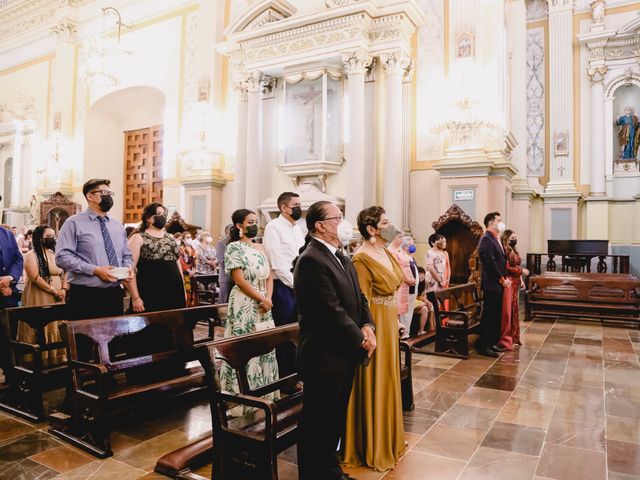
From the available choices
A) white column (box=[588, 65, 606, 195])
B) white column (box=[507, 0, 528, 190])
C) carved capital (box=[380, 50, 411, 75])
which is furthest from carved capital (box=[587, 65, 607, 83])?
carved capital (box=[380, 50, 411, 75])

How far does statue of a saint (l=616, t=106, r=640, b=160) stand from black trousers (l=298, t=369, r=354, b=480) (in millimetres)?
13060

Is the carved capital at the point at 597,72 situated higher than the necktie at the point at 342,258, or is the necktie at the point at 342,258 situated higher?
the carved capital at the point at 597,72

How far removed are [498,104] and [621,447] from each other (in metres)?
6.93

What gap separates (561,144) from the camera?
12.8 m

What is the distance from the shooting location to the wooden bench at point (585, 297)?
770cm

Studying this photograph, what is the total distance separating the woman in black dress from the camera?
402 centimetres

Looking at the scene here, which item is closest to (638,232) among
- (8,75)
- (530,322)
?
(530,322)

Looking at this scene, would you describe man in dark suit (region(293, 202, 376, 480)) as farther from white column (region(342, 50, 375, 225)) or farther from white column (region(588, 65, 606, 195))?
white column (region(588, 65, 606, 195))

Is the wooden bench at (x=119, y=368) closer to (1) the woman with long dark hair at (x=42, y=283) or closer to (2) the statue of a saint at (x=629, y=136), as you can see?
(1) the woman with long dark hair at (x=42, y=283)

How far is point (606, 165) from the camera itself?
1241 centimetres

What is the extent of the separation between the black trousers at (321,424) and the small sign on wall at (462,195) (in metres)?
6.90

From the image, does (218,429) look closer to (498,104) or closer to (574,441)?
(574,441)

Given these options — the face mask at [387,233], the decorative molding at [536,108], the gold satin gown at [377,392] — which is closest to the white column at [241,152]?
the decorative molding at [536,108]

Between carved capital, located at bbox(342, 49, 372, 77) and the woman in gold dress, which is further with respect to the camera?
carved capital, located at bbox(342, 49, 372, 77)
